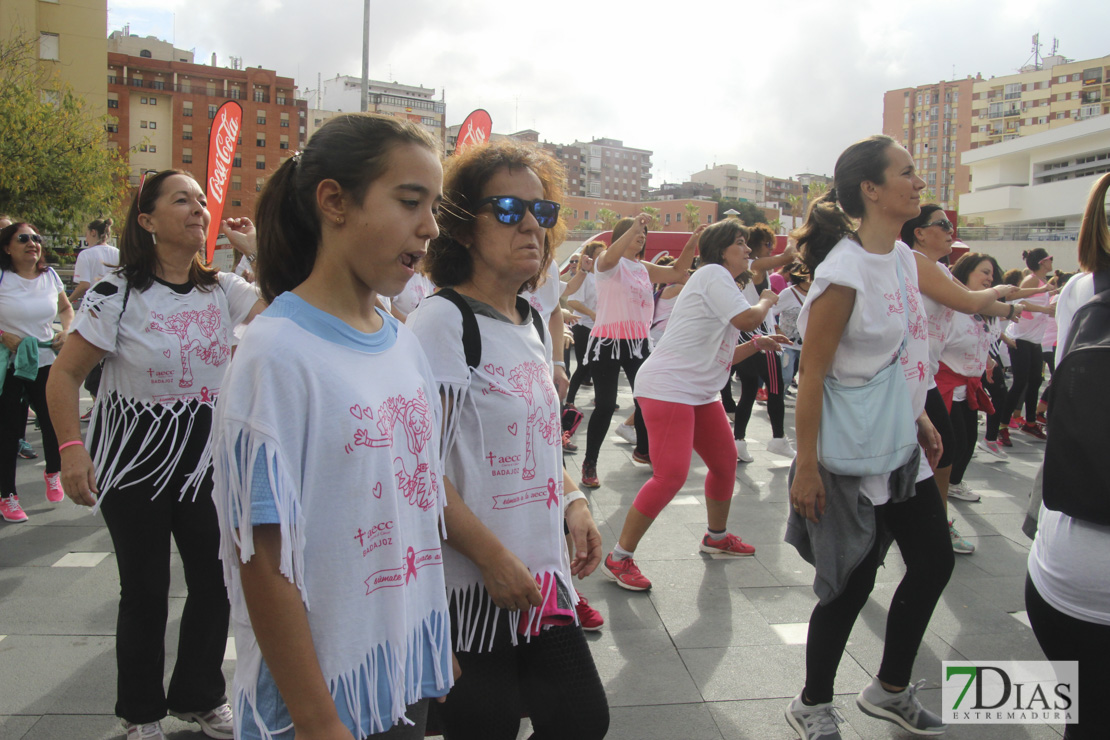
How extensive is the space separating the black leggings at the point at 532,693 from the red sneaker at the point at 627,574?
2.08m

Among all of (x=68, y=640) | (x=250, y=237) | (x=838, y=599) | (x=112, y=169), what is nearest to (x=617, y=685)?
(x=838, y=599)

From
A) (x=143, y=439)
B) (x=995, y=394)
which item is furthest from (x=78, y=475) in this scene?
(x=995, y=394)

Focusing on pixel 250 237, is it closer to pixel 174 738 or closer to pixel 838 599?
pixel 174 738

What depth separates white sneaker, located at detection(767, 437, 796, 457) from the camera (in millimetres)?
7371

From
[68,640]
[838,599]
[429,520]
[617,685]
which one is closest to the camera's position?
[429,520]

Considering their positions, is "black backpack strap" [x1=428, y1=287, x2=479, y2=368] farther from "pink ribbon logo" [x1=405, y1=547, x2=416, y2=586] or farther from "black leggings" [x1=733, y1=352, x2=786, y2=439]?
"black leggings" [x1=733, y1=352, x2=786, y2=439]

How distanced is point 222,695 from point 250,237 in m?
2.27

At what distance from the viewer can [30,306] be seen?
5.80 metres

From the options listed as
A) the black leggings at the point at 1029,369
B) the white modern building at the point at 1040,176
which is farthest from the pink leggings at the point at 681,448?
the white modern building at the point at 1040,176

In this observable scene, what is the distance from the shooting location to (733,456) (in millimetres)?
4434

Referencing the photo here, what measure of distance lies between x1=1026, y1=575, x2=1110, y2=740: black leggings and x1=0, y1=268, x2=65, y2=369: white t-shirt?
644 centimetres

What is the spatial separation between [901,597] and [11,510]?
542cm

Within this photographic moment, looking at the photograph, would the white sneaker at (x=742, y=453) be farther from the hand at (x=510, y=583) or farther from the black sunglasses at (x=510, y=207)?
the hand at (x=510, y=583)

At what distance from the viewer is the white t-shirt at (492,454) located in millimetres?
1912
